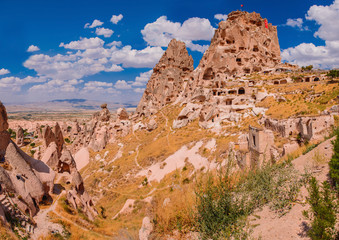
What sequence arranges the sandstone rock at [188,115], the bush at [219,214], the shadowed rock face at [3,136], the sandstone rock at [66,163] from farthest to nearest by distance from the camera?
the sandstone rock at [188,115] < the sandstone rock at [66,163] < the shadowed rock face at [3,136] < the bush at [219,214]

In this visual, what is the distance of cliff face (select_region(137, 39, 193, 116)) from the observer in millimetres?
48875

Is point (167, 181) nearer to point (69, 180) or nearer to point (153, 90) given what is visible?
point (69, 180)

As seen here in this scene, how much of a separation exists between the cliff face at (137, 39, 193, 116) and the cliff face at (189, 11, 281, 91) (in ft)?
19.0

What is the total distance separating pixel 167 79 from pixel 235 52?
16750 millimetres

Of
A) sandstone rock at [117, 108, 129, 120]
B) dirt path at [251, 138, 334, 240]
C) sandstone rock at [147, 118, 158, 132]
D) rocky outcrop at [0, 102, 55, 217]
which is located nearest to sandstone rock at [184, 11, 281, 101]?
sandstone rock at [147, 118, 158, 132]

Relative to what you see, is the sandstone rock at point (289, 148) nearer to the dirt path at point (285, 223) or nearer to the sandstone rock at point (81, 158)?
the dirt path at point (285, 223)

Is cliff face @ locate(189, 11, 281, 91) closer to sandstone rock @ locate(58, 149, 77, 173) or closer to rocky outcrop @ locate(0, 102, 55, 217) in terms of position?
sandstone rock @ locate(58, 149, 77, 173)

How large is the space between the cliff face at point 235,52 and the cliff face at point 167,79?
19.0 feet

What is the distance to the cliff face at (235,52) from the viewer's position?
44906mm

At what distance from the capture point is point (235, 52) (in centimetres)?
4684

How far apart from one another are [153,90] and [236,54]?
21.7 metres

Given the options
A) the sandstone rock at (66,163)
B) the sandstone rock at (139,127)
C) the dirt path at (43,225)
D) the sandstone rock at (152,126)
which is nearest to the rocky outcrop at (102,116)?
the sandstone rock at (139,127)

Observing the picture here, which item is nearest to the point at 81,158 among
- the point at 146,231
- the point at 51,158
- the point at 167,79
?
the point at 51,158

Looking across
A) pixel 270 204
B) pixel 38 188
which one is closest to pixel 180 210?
pixel 270 204
